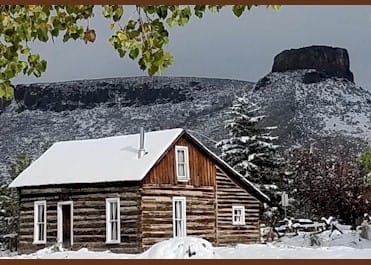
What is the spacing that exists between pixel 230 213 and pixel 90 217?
81.3 inches

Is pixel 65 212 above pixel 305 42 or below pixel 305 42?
below

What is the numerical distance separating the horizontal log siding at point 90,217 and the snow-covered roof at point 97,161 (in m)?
0.15

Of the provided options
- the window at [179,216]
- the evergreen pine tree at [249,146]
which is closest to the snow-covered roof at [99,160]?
the window at [179,216]

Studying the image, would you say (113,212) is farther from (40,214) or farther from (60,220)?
(40,214)

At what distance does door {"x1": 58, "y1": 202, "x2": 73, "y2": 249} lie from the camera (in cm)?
889

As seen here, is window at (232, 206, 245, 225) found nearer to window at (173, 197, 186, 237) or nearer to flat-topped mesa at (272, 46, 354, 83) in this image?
window at (173, 197, 186, 237)

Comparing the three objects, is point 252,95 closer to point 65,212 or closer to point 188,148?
point 188,148

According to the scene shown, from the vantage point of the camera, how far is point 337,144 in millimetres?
11430

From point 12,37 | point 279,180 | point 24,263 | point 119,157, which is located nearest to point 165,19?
point 12,37

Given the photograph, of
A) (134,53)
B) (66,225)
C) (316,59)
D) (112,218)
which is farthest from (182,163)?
(134,53)

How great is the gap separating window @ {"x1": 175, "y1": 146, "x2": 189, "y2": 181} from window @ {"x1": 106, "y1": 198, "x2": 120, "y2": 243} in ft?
2.88

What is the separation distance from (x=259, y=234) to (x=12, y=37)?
8.76m

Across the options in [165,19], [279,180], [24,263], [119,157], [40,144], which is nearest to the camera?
[24,263]

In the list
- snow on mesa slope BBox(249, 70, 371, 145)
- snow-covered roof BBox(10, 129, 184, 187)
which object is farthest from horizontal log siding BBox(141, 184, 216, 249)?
snow on mesa slope BBox(249, 70, 371, 145)
